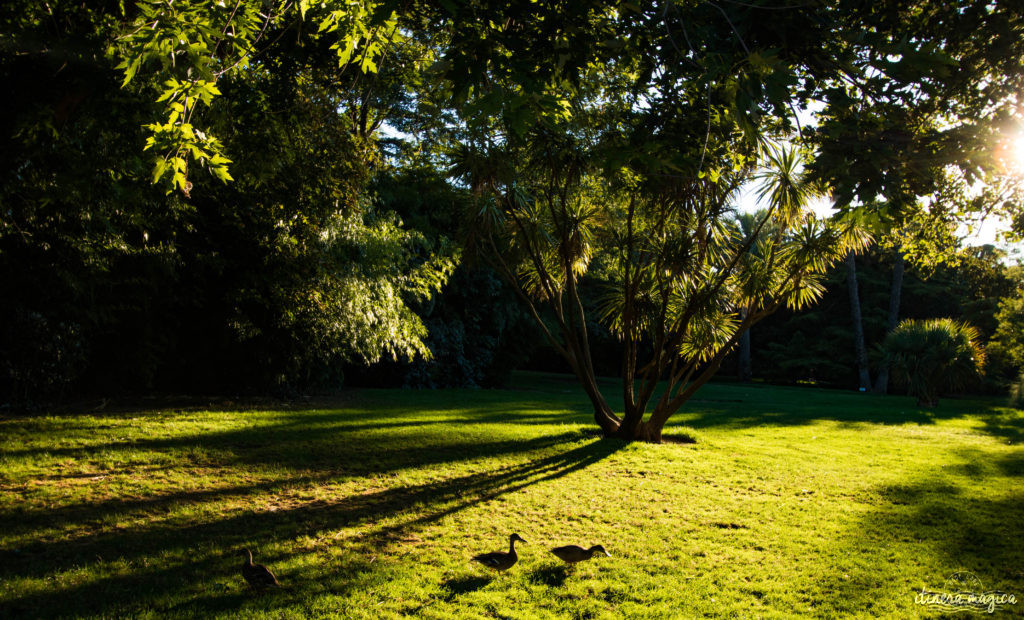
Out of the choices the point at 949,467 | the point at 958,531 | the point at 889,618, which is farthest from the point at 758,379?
the point at 889,618

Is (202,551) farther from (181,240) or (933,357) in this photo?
(933,357)

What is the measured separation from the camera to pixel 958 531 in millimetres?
5988

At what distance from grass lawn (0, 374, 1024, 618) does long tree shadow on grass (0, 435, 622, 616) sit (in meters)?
0.02

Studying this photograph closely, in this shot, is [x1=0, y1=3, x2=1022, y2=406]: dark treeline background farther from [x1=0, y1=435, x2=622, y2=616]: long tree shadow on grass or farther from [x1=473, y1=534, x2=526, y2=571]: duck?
[x1=473, y1=534, x2=526, y2=571]: duck

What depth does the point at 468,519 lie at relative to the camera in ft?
19.3

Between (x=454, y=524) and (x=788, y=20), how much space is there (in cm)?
490

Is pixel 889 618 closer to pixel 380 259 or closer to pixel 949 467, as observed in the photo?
pixel 949 467

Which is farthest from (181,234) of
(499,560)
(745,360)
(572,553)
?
(745,360)

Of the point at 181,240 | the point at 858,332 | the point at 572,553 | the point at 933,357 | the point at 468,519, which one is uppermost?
the point at 181,240

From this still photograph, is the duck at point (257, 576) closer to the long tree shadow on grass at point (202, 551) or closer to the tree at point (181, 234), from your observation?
the long tree shadow on grass at point (202, 551)

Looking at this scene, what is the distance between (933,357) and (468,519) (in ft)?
55.8

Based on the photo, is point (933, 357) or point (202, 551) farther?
point (933, 357)

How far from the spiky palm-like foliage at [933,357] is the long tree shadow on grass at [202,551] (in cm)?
1582

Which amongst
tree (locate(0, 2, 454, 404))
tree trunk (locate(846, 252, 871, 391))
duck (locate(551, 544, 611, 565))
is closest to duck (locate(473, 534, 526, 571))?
duck (locate(551, 544, 611, 565))
